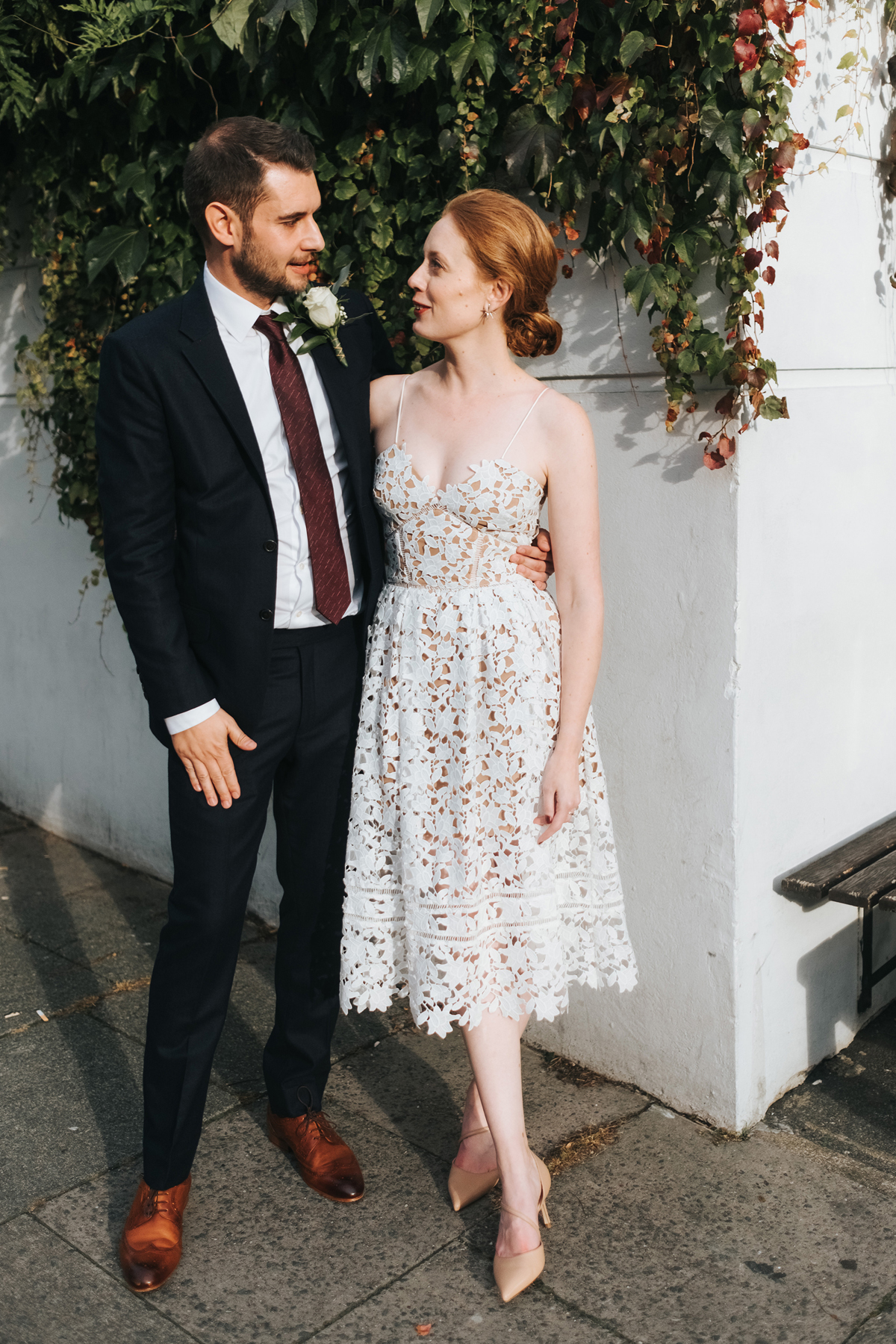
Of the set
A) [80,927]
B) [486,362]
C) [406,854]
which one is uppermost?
[486,362]

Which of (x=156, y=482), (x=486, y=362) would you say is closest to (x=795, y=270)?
(x=486, y=362)

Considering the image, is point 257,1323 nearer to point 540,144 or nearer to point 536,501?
point 536,501

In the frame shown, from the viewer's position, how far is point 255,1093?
3.19m

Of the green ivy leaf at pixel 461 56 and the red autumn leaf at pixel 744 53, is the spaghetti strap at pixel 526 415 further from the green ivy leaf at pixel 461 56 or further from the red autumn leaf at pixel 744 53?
the green ivy leaf at pixel 461 56

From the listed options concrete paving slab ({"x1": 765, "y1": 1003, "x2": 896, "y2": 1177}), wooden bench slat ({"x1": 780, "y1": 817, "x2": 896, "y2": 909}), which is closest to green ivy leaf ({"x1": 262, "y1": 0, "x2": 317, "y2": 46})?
wooden bench slat ({"x1": 780, "y1": 817, "x2": 896, "y2": 909})

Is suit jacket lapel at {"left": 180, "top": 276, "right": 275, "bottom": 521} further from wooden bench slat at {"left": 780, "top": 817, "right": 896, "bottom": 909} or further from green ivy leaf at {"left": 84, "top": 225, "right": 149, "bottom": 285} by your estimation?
wooden bench slat at {"left": 780, "top": 817, "right": 896, "bottom": 909}

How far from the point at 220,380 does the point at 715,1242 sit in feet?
6.81

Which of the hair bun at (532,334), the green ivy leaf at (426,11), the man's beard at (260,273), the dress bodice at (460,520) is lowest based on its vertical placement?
the dress bodice at (460,520)

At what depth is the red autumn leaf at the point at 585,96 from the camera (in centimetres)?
262

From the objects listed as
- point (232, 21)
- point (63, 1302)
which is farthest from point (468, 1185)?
point (232, 21)

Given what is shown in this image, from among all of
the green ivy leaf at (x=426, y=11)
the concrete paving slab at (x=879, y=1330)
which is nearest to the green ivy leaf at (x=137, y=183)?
the green ivy leaf at (x=426, y=11)

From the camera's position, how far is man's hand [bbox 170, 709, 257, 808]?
2.43 metres

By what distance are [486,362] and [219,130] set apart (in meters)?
0.73

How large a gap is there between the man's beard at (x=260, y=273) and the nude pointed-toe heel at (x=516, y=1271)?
6.51 ft
